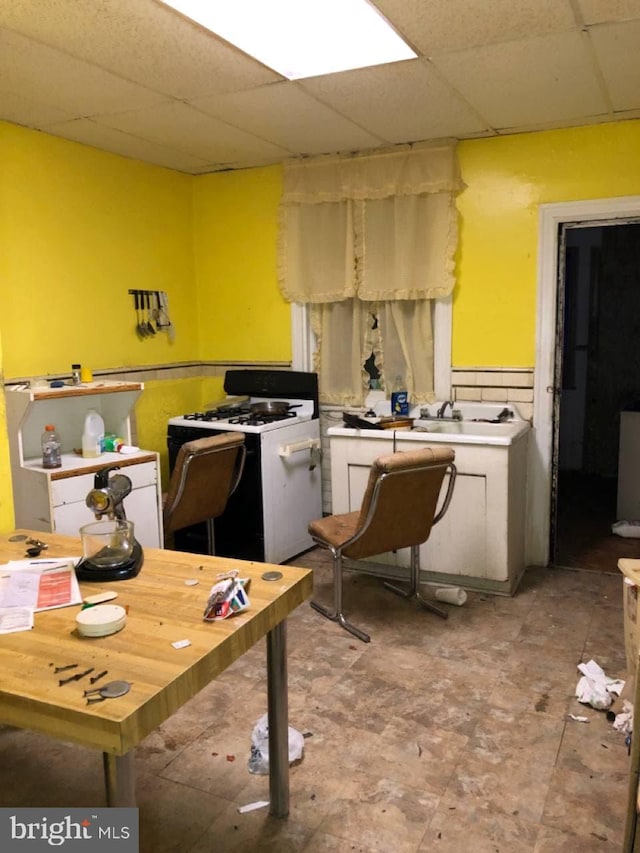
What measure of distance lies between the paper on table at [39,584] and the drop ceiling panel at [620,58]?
2.64 meters

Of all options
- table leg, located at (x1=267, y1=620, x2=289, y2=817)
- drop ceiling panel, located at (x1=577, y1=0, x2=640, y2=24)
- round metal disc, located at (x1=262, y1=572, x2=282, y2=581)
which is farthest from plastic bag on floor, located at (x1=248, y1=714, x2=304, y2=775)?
drop ceiling panel, located at (x1=577, y1=0, x2=640, y2=24)

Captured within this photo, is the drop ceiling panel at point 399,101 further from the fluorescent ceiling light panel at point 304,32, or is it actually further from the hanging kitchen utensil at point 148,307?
the hanging kitchen utensil at point 148,307

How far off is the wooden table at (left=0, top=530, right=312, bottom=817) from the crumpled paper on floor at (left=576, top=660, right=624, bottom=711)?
4.26ft

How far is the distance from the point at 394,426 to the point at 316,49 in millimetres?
2101

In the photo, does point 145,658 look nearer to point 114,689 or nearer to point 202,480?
point 114,689

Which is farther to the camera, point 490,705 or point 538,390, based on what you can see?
point 538,390

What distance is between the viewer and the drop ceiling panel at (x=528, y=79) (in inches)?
109

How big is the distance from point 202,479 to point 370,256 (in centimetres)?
181

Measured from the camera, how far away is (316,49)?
2752mm

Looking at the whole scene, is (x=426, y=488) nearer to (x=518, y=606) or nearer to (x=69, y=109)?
(x=518, y=606)

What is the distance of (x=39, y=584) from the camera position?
76.6 inches

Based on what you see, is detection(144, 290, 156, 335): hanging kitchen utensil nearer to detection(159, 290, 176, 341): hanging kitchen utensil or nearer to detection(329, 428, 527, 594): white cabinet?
detection(159, 290, 176, 341): hanging kitchen utensil

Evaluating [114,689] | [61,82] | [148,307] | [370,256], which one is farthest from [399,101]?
[114,689]

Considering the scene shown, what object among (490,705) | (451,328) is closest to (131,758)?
(490,705)
